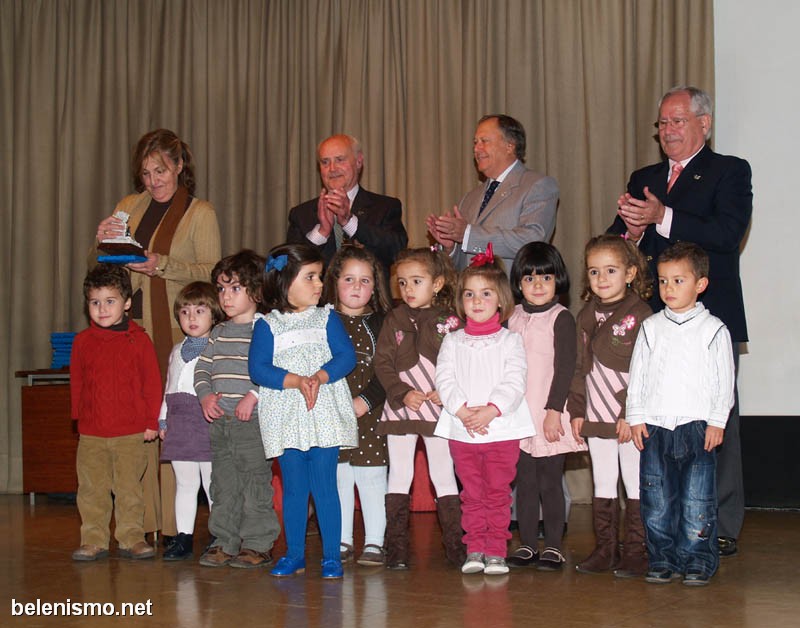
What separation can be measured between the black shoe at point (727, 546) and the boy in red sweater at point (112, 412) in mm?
2387

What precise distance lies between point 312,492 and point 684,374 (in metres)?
1.42

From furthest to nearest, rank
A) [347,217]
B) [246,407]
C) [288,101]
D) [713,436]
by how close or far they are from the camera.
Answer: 1. [288,101]
2. [347,217]
3. [246,407]
4. [713,436]

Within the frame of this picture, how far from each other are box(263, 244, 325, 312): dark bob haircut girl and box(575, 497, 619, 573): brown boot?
140 centimetres

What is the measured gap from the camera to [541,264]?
388 centimetres

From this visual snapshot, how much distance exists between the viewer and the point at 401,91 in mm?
6180

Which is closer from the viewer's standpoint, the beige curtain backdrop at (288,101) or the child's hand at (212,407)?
the child's hand at (212,407)

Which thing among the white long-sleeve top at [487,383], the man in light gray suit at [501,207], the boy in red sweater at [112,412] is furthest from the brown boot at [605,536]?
the boy in red sweater at [112,412]

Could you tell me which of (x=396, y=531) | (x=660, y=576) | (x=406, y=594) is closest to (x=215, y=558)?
(x=396, y=531)

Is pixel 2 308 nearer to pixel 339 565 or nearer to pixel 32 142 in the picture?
pixel 32 142

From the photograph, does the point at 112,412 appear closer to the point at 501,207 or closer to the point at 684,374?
the point at 501,207

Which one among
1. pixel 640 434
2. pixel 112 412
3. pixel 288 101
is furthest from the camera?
pixel 288 101

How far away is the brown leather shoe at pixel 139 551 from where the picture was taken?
164 inches

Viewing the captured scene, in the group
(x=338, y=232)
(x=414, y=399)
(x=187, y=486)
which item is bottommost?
(x=187, y=486)

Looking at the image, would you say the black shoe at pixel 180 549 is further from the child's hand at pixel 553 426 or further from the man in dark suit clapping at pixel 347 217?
the child's hand at pixel 553 426
